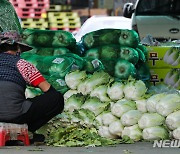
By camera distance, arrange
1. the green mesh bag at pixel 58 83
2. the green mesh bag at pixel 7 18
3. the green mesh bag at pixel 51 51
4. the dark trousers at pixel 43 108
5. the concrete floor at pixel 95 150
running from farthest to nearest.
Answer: the green mesh bag at pixel 7 18 → the green mesh bag at pixel 51 51 → the green mesh bag at pixel 58 83 → the dark trousers at pixel 43 108 → the concrete floor at pixel 95 150

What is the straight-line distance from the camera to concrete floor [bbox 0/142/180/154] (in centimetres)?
634

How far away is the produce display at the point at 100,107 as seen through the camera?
6816 millimetres

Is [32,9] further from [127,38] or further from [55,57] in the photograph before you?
[55,57]

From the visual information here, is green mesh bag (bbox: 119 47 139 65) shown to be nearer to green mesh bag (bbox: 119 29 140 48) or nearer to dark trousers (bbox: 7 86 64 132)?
green mesh bag (bbox: 119 29 140 48)

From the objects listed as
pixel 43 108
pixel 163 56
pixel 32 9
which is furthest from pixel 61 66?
pixel 32 9

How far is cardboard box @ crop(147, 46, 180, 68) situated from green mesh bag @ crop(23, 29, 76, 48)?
1334mm

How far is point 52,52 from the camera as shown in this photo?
8.76 m

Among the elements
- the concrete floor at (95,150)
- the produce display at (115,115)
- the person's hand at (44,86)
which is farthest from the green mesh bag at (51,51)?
the concrete floor at (95,150)

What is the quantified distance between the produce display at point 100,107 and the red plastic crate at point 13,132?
11.6 inches

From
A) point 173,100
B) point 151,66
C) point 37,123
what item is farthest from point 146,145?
point 151,66

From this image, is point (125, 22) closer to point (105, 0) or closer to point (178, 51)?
point (178, 51)

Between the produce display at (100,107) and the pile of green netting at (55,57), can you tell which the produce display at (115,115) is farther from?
the pile of green netting at (55,57)

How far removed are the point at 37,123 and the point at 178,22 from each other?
952 centimetres

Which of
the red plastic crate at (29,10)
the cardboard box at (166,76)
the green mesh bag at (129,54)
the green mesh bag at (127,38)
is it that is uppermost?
the green mesh bag at (127,38)
